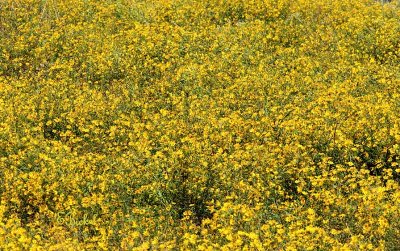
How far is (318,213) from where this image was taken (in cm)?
670

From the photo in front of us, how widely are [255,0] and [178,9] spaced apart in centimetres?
182

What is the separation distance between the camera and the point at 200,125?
8758mm

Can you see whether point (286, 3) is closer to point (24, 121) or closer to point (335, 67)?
point (335, 67)

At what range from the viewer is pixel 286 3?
45.2ft

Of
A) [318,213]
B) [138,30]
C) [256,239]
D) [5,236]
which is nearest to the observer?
[256,239]

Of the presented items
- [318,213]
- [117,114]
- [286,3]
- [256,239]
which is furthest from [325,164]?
[286,3]

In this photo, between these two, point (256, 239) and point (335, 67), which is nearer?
point (256, 239)

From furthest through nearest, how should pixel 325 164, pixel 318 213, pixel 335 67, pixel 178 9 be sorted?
pixel 178 9
pixel 335 67
pixel 325 164
pixel 318 213

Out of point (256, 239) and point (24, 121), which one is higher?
point (256, 239)

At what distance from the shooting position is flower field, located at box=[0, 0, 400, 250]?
6.43 metres

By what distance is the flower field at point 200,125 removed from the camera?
6.43 metres

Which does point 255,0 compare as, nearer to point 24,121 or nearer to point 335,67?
point 335,67

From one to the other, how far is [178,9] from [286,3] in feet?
8.21

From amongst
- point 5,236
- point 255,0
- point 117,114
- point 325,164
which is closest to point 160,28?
point 255,0
